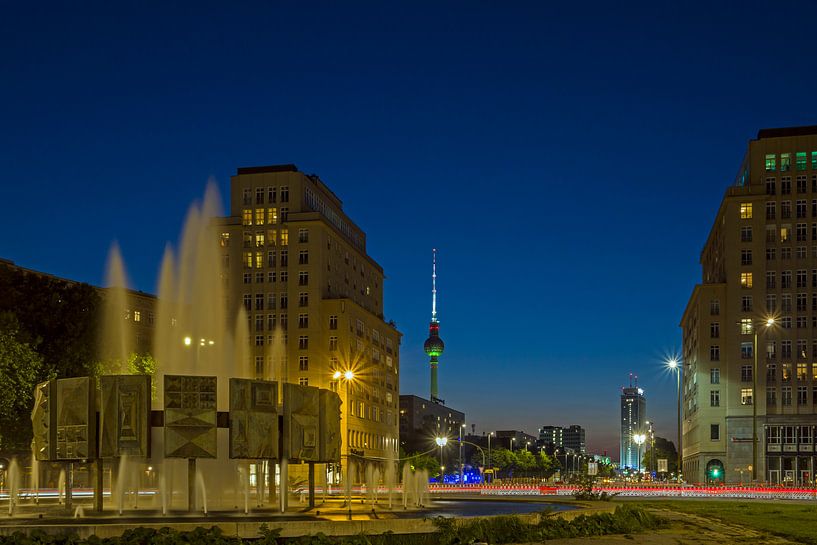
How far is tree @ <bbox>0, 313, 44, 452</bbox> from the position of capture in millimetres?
49438

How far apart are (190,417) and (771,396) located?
3887 inches

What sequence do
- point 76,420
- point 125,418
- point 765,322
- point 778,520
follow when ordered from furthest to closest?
point 765,322 < point 778,520 < point 76,420 < point 125,418

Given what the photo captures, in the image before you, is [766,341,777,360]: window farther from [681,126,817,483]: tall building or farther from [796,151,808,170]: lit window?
[796,151,808,170]: lit window

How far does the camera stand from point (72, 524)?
20422 mm

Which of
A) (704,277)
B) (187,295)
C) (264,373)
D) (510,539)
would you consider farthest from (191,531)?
(704,277)

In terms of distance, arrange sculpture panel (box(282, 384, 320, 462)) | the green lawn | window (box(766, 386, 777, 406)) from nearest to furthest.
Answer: sculpture panel (box(282, 384, 320, 462)), the green lawn, window (box(766, 386, 777, 406))

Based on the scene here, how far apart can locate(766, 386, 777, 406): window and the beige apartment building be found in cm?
4325

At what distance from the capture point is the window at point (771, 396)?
111000mm

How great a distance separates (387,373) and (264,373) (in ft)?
90.3

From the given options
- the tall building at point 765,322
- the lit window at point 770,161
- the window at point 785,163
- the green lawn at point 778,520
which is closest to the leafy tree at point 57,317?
the green lawn at point 778,520

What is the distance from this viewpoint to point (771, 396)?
111250 millimetres

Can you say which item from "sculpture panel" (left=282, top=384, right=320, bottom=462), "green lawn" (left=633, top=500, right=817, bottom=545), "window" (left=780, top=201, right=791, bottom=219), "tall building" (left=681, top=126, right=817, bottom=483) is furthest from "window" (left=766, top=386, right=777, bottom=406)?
"sculpture panel" (left=282, top=384, right=320, bottom=462)

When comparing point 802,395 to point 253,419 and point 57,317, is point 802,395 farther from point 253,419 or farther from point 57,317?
point 253,419

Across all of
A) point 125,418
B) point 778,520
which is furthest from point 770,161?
point 125,418
